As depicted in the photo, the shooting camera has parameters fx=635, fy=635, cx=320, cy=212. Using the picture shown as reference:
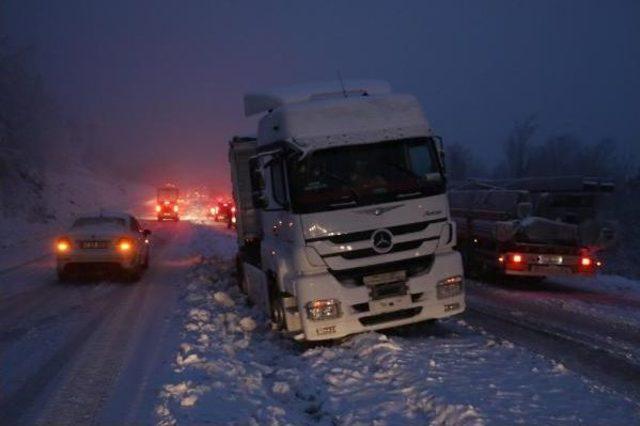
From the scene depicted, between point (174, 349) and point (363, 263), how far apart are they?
2745 millimetres

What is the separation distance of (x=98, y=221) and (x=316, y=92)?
848 cm

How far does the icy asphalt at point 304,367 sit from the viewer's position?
580 centimetres

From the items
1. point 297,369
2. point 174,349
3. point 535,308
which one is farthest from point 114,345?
point 535,308

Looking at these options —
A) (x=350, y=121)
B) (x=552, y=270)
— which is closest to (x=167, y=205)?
(x=552, y=270)

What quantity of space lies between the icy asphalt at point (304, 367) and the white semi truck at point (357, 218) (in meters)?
0.51

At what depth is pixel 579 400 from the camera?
5902 mm

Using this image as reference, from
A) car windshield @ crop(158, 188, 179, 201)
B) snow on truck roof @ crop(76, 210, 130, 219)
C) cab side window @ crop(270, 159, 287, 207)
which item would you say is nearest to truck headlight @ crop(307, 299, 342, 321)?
cab side window @ crop(270, 159, 287, 207)

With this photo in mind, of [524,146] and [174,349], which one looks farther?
[524,146]

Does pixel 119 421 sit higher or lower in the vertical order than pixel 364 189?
lower

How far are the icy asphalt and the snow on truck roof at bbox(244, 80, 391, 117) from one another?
357 cm

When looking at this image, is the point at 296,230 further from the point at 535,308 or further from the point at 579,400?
the point at 535,308

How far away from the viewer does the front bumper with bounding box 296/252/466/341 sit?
8.05 metres

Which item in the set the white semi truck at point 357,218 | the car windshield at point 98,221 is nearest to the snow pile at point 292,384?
the white semi truck at point 357,218

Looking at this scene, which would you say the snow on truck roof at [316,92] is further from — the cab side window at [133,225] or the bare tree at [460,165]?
the bare tree at [460,165]
